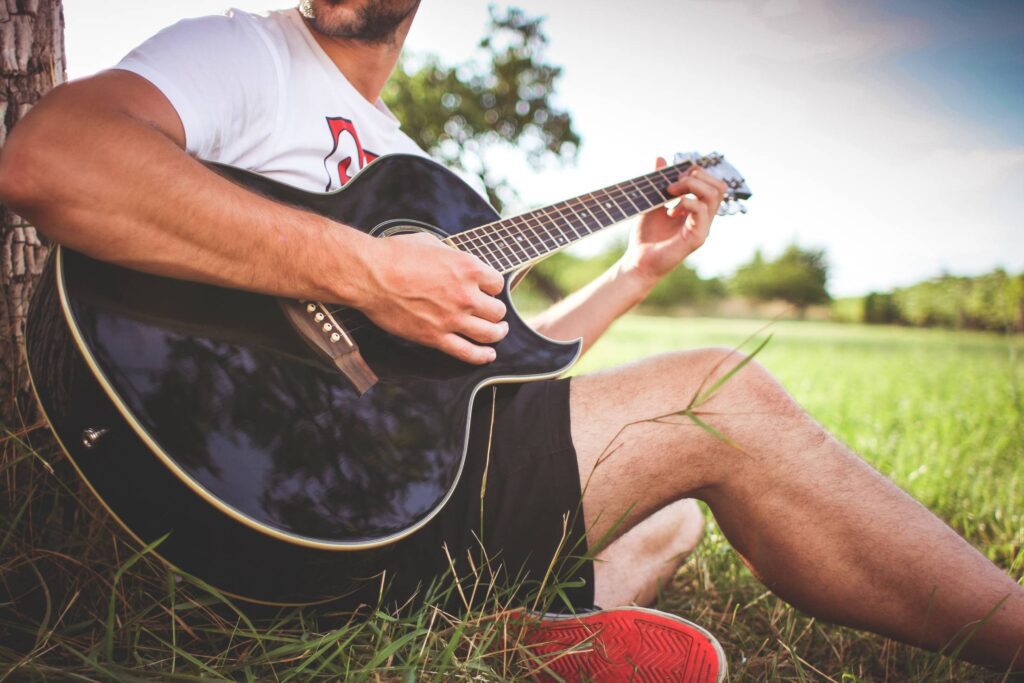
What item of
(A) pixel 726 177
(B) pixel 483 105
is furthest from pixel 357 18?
(B) pixel 483 105

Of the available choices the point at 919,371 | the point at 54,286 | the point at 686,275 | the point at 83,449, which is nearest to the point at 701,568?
the point at 83,449

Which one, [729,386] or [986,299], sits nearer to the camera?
[729,386]

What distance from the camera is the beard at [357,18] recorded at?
5.51 feet

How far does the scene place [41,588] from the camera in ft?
4.24

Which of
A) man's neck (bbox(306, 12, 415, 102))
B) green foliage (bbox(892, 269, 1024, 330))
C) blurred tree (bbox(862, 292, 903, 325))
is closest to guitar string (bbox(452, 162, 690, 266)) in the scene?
man's neck (bbox(306, 12, 415, 102))

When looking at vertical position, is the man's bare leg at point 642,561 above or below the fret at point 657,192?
below

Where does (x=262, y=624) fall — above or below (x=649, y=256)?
below

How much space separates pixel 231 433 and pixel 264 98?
0.94 metres

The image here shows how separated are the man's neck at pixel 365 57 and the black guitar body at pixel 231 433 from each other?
80cm

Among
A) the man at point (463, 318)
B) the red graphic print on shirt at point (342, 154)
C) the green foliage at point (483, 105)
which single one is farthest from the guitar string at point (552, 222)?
the green foliage at point (483, 105)

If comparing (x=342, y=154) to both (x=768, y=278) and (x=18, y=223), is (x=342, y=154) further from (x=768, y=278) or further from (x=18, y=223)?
(x=768, y=278)

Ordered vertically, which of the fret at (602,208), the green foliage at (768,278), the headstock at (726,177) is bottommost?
the green foliage at (768,278)

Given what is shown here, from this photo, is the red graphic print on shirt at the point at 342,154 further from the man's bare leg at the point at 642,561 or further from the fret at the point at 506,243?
the man's bare leg at the point at 642,561

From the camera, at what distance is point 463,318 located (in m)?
1.33
